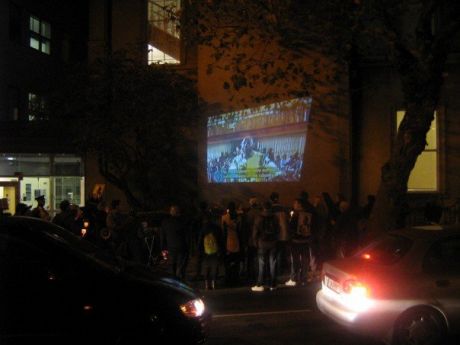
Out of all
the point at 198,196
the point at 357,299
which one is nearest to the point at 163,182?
the point at 198,196

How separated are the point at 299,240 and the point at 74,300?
699 cm

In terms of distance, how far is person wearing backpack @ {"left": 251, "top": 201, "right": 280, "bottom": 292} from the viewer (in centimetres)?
1100

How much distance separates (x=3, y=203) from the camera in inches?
486

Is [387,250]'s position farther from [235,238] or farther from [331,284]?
[235,238]

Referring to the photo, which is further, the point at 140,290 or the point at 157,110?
the point at 157,110

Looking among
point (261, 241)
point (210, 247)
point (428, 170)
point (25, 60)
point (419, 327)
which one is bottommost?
point (419, 327)

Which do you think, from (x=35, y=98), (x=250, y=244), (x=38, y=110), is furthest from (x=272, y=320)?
(x=35, y=98)

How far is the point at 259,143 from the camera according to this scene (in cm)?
1612

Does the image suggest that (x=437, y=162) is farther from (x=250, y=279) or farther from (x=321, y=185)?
(x=250, y=279)

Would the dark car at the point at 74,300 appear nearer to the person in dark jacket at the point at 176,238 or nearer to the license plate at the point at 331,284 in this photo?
the license plate at the point at 331,284

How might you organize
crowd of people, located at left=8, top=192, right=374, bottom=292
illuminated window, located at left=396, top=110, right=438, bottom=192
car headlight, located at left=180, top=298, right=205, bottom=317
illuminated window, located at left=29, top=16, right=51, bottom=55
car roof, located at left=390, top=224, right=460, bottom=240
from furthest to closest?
illuminated window, located at left=29, top=16, right=51, bottom=55, illuminated window, located at left=396, top=110, right=438, bottom=192, crowd of people, located at left=8, top=192, right=374, bottom=292, car roof, located at left=390, top=224, right=460, bottom=240, car headlight, located at left=180, top=298, right=205, bottom=317

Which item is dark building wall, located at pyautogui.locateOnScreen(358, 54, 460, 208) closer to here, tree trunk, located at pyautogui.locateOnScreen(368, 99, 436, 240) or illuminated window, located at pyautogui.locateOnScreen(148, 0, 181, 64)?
tree trunk, located at pyautogui.locateOnScreen(368, 99, 436, 240)

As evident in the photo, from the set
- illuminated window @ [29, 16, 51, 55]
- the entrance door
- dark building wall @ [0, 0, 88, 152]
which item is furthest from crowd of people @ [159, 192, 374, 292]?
illuminated window @ [29, 16, 51, 55]

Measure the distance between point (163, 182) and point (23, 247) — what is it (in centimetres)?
1208
